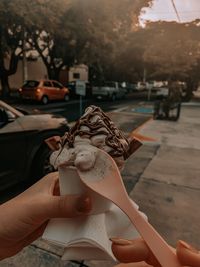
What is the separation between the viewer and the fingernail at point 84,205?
45.8 inches

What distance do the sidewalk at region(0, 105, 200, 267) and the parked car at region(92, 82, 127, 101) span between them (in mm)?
13539

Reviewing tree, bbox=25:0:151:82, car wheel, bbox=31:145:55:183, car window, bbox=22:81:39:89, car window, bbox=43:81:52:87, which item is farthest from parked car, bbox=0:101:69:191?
car window, bbox=43:81:52:87

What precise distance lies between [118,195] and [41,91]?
57.3 feet

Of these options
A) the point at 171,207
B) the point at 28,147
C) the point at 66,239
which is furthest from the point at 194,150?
the point at 66,239

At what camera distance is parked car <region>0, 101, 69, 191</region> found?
3.89m

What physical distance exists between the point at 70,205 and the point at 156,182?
13.7 ft

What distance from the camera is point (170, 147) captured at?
7.82m

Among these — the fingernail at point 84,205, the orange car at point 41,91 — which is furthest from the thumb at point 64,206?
the orange car at point 41,91

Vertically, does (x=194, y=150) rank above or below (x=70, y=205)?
below

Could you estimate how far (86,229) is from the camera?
45.8 inches

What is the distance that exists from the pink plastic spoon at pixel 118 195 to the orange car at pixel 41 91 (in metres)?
17.0

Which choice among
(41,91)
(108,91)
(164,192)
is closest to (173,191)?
(164,192)

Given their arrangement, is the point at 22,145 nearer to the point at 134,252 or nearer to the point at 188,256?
the point at 134,252

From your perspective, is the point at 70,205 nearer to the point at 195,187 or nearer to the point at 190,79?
the point at 195,187
